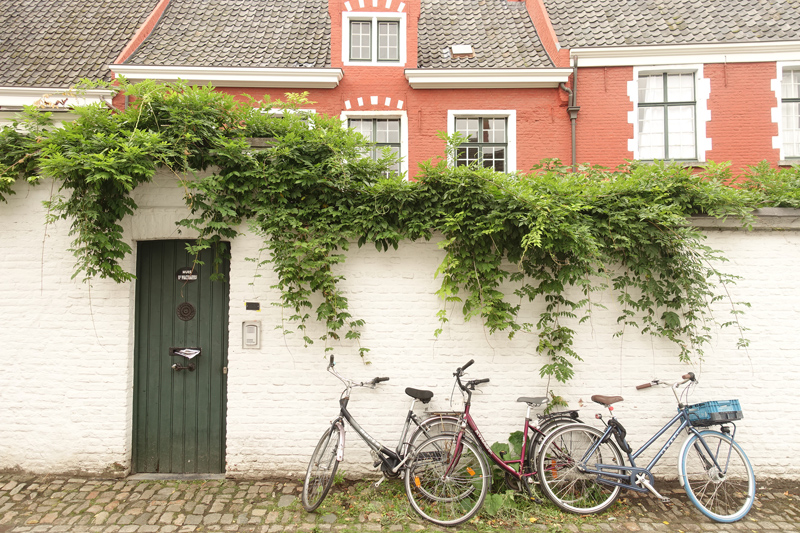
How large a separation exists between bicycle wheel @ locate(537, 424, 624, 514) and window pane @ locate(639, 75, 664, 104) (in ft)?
27.0

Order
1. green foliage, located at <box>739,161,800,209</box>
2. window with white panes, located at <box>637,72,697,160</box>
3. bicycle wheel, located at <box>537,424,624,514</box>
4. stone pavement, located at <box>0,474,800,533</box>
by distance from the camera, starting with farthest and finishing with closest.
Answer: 1. window with white panes, located at <box>637,72,697,160</box>
2. green foliage, located at <box>739,161,800,209</box>
3. bicycle wheel, located at <box>537,424,624,514</box>
4. stone pavement, located at <box>0,474,800,533</box>

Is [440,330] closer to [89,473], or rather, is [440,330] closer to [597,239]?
[597,239]

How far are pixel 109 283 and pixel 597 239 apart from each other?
468cm

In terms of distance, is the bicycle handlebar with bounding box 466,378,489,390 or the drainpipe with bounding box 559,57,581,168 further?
the drainpipe with bounding box 559,57,581,168

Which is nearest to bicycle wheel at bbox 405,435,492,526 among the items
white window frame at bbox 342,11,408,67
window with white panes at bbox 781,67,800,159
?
white window frame at bbox 342,11,408,67

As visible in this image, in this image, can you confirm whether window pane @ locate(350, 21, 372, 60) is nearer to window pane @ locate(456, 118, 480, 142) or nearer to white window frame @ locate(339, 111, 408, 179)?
white window frame @ locate(339, 111, 408, 179)

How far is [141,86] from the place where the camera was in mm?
3602

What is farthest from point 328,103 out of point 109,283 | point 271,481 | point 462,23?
point 271,481

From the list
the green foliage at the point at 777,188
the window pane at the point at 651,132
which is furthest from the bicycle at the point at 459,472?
the window pane at the point at 651,132

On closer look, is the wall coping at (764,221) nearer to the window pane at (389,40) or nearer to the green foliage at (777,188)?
the green foliage at (777,188)

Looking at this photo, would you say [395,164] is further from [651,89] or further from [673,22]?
[673,22]

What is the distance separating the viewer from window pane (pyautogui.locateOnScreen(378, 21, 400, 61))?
929 cm

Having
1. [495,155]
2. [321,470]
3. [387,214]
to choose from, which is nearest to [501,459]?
[321,470]

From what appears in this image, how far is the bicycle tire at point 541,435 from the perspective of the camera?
3.61m
